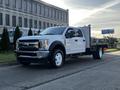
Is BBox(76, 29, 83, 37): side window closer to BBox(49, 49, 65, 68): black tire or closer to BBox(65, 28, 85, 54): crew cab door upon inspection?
BBox(65, 28, 85, 54): crew cab door

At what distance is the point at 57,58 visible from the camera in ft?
42.8

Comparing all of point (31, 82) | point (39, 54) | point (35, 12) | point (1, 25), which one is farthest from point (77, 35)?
point (35, 12)

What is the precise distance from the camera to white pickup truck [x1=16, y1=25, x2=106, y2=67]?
12.4 m

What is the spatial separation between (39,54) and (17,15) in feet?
199

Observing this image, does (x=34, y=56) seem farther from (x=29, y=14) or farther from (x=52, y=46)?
(x=29, y=14)

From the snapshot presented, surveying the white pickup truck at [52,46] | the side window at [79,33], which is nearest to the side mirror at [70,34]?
the white pickup truck at [52,46]

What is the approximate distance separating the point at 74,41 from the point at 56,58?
6.87 ft

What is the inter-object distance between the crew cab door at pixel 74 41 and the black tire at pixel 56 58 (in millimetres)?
873

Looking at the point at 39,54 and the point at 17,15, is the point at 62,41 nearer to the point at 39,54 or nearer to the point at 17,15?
the point at 39,54

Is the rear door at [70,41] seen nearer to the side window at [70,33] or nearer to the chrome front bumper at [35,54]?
the side window at [70,33]

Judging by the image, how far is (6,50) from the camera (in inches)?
977

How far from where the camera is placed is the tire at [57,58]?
12633 millimetres

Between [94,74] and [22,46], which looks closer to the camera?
[94,74]

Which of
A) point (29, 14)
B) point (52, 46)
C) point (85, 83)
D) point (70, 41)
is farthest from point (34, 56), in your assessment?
point (29, 14)
